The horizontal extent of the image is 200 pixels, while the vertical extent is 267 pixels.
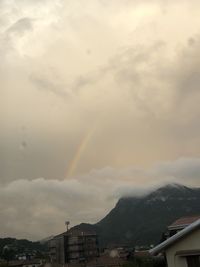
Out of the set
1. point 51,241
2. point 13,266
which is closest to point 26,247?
point 51,241

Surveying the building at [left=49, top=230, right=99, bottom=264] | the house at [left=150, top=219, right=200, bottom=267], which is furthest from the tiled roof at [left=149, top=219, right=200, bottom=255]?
the building at [left=49, top=230, right=99, bottom=264]

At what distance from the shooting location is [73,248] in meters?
130

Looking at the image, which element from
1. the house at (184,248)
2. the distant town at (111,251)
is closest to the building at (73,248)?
the distant town at (111,251)

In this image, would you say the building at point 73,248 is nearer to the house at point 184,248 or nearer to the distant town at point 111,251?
the distant town at point 111,251

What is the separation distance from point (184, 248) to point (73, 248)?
112500 mm

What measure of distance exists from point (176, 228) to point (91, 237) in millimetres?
109218

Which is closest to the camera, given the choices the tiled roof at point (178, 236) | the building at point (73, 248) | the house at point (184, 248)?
the tiled roof at point (178, 236)

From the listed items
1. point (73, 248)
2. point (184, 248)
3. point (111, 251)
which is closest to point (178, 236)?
point (184, 248)

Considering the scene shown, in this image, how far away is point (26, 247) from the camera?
192m

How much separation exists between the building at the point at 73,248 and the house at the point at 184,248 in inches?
4270

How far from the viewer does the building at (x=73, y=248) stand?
5039 inches

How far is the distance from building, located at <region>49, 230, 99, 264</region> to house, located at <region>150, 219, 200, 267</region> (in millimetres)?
108460

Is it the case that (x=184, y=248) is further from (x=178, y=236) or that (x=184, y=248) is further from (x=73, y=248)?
(x=73, y=248)

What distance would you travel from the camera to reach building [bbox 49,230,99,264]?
420ft
